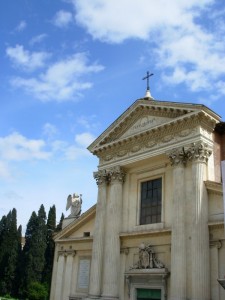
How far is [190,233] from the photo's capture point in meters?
14.7

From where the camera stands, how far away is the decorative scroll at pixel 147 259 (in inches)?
632

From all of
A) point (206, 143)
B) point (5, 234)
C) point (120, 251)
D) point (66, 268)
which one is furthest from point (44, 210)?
point (206, 143)

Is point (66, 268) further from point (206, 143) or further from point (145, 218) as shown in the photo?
point (206, 143)

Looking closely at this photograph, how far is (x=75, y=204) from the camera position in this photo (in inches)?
878

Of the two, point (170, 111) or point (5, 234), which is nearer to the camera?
point (170, 111)

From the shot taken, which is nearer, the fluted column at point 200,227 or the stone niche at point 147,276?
the fluted column at point 200,227

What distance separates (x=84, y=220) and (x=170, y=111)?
7.64m

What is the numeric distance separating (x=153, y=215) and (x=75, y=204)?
631 cm

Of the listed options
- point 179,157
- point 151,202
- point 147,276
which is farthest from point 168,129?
point 147,276

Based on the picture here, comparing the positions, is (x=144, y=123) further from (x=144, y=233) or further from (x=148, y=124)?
(x=144, y=233)

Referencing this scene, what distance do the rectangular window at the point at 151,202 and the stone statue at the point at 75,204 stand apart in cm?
525

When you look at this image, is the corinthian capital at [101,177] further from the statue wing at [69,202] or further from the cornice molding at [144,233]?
the statue wing at [69,202]

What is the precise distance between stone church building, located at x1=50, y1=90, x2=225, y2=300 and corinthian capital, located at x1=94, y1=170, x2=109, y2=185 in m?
0.06

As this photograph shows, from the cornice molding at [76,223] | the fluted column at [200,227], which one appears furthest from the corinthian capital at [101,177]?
the fluted column at [200,227]
